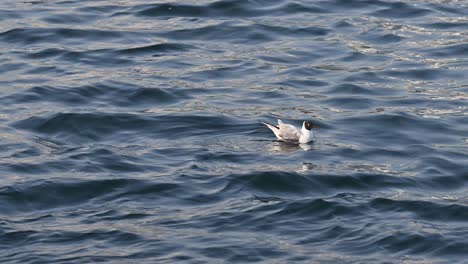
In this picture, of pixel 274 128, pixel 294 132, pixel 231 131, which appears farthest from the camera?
pixel 231 131

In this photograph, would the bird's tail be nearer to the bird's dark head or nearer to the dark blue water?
the dark blue water

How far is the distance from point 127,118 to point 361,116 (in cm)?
360

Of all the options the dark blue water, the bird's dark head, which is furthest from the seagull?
the dark blue water

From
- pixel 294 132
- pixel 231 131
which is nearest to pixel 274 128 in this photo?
pixel 294 132

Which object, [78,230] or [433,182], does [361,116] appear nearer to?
[433,182]

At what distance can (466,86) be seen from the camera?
20125 mm

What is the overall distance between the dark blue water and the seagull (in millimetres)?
133

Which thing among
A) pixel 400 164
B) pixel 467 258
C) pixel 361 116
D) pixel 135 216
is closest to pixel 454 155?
pixel 400 164

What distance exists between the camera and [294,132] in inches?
693

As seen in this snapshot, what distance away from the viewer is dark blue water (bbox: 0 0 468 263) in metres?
14.0

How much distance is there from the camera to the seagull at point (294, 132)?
1759cm

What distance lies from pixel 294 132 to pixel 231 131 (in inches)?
42.1

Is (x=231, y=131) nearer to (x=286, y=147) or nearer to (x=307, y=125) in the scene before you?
(x=286, y=147)

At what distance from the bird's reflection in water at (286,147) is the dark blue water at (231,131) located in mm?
22
